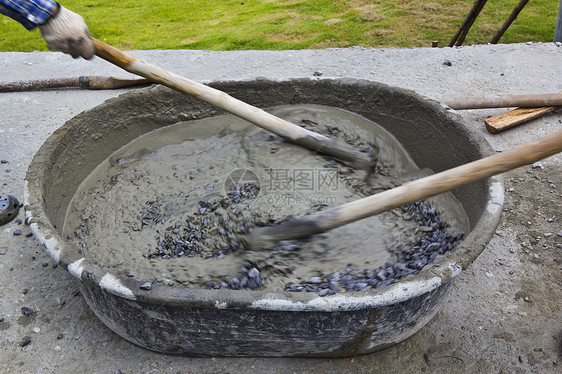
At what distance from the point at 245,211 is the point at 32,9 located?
54.9 inches

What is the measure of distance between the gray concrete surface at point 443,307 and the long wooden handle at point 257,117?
0.69 metres

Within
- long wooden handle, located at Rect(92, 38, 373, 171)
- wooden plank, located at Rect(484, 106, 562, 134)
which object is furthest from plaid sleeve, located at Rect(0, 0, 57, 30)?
wooden plank, located at Rect(484, 106, 562, 134)

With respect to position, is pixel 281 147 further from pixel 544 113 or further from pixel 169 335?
pixel 544 113

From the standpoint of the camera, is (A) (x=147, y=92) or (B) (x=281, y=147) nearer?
(B) (x=281, y=147)

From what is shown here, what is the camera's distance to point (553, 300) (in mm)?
2385

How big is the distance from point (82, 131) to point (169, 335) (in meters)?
1.36

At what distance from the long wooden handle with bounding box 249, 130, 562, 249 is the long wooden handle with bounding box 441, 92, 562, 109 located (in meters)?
1.86

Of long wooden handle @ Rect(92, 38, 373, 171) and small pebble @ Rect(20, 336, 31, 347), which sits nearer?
small pebble @ Rect(20, 336, 31, 347)

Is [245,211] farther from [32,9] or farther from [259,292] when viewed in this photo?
[32,9]

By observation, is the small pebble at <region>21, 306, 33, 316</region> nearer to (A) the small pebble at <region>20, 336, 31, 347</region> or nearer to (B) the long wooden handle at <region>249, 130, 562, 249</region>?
(A) the small pebble at <region>20, 336, 31, 347</region>

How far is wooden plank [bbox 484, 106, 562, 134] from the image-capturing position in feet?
11.5

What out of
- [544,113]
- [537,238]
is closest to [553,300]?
[537,238]

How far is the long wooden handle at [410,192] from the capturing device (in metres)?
1.69

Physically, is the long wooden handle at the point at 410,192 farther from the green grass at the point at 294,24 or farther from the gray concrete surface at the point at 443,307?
the green grass at the point at 294,24
